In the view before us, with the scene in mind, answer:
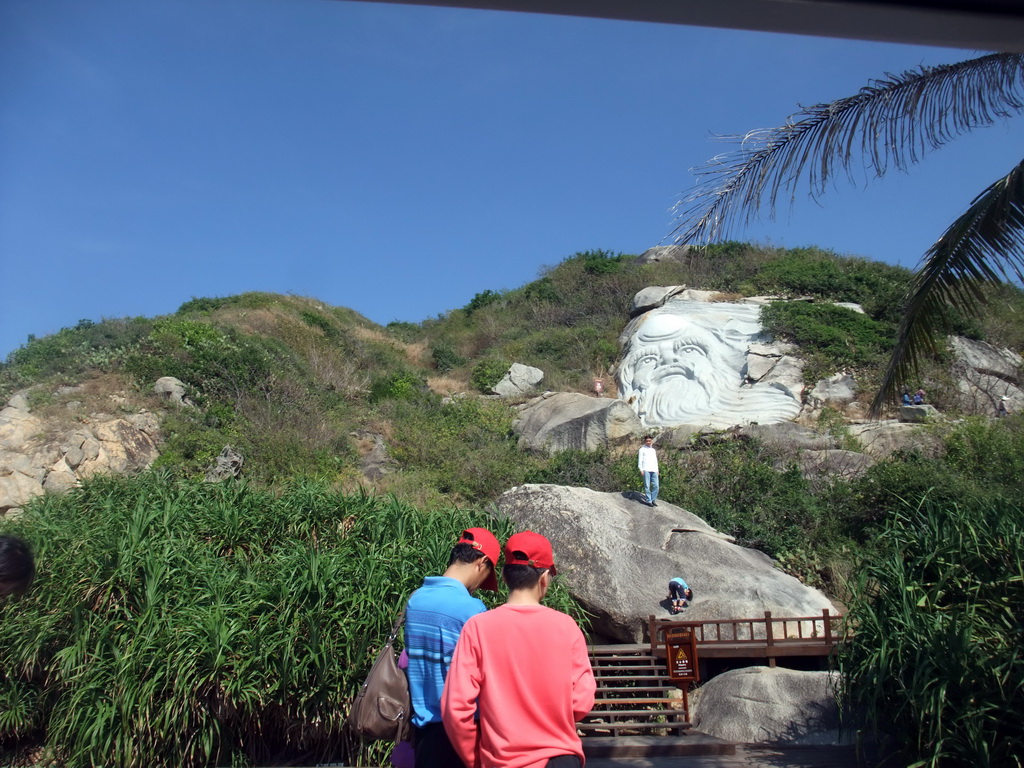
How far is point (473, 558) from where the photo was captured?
10.2ft

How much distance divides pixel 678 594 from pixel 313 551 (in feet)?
16.6

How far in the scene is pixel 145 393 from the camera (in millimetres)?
17156

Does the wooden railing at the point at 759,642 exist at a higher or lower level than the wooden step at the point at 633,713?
higher

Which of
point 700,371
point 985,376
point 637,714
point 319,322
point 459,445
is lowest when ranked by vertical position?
point 637,714

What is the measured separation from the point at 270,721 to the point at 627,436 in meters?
13.7

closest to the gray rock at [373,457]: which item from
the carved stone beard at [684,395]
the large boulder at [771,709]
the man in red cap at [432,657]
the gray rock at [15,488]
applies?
the gray rock at [15,488]

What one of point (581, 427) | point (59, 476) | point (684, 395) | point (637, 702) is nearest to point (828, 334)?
point (684, 395)

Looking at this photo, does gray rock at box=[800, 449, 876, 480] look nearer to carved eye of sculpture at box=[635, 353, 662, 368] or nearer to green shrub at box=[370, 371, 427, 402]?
carved eye of sculpture at box=[635, 353, 662, 368]

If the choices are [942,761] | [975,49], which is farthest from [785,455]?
[975,49]

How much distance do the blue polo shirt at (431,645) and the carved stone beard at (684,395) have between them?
762 inches

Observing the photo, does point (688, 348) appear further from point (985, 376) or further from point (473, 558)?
point (473, 558)

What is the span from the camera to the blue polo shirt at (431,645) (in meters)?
2.88

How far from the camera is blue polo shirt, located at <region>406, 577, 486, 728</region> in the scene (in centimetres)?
288

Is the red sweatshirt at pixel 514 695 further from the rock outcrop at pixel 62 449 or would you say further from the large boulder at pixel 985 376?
the large boulder at pixel 985 376
